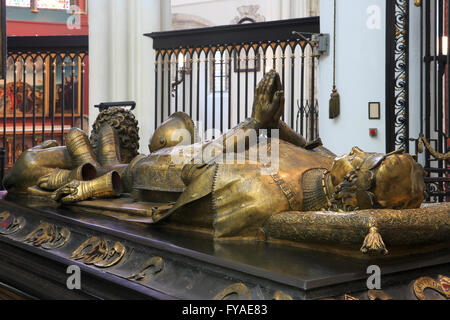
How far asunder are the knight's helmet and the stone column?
545 centimetres

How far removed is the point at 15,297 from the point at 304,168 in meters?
1.20

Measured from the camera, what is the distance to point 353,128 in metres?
6.80

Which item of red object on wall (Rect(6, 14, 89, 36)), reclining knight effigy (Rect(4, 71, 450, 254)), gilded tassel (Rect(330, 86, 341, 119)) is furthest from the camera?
red object on wall (Rect(6, 14, 89, 36))

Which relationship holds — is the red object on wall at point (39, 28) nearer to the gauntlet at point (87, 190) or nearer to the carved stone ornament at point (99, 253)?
the gauntlet at point (87, 190)

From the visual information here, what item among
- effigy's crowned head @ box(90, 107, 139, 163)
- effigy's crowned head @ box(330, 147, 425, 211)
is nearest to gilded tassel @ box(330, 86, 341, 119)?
effigy's crowned head @ box(90, 107, 139, 163)

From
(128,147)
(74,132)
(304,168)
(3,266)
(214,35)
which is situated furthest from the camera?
(214,35)

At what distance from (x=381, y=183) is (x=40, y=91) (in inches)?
480

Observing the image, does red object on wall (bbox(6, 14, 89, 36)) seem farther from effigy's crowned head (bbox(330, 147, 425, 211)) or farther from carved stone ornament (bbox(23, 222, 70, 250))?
effigy's crowned head (bbox(330, 147, 425, 211))

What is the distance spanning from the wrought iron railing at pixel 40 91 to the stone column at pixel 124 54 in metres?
0.29

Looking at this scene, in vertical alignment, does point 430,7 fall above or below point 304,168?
above

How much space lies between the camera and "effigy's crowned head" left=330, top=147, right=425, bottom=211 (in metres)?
1.78

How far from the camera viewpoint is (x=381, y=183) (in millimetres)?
1783

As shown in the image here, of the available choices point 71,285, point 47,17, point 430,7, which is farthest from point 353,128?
point 47,17

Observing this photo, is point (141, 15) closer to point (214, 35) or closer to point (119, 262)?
point (214, 35)
